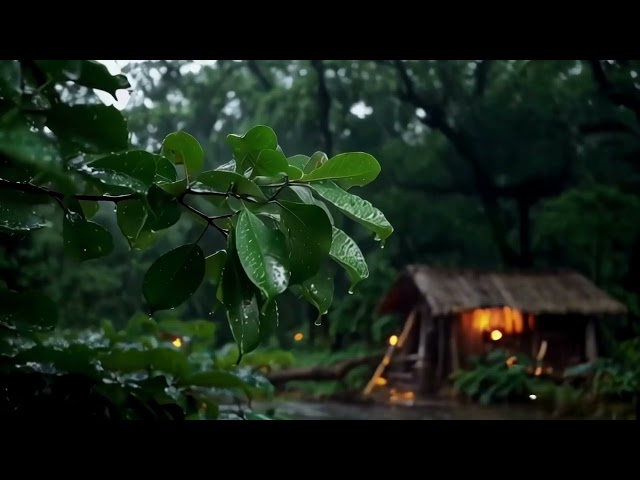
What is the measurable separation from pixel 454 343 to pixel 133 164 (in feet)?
8.27

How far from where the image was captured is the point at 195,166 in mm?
496

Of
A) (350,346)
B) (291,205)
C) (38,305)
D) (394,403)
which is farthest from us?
(350,346)

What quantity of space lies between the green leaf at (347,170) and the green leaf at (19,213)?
0.25m

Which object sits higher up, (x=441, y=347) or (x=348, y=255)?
(x=348, y=255)

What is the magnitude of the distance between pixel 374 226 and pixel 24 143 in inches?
10.8

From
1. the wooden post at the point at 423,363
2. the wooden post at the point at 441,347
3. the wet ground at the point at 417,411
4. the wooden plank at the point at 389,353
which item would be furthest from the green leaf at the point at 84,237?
the wooden post at the point at 441,347

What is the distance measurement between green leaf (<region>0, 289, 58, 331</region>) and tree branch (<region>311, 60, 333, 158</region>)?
2.22m

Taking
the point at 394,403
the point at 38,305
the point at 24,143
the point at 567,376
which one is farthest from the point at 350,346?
the point at 24,143

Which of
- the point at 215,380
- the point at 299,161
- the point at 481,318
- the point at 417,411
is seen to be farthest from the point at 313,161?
the point at 481,318

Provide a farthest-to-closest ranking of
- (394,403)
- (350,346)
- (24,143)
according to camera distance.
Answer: (350,346) < (394,403) < (24,143)

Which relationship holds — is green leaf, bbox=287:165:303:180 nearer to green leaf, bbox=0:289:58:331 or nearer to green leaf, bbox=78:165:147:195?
green leaf, bbox=78:165:147:195

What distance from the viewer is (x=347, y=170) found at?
0.48 meters

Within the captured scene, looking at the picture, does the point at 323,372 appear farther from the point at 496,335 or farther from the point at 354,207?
the point at 354,207
